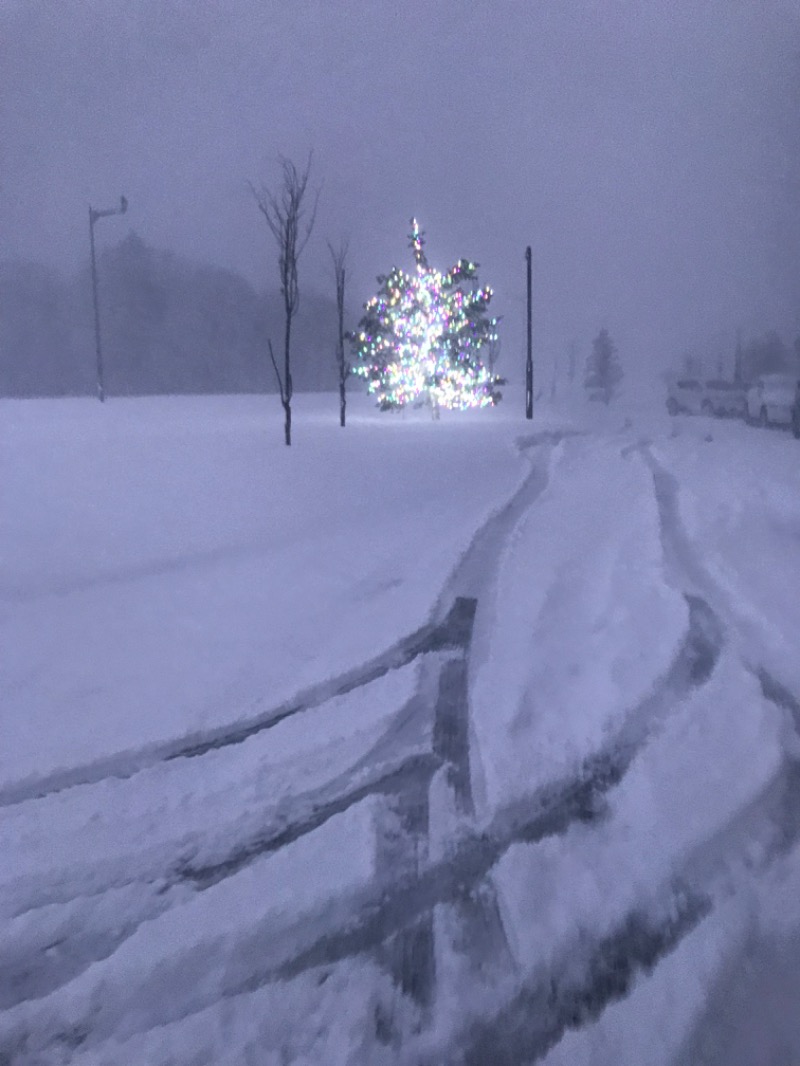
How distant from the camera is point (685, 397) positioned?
39188 mm

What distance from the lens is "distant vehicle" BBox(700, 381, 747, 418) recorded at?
34531 millimetres

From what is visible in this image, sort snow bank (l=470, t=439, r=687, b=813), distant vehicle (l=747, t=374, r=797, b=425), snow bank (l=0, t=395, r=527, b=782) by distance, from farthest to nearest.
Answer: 1. distant vehicle (l=747, t=374, r=797, b=425)
2. snow bank (l=0, t=395, r=527, b=782)
3. snow bank (l=470, t=439, r=687, b=813)

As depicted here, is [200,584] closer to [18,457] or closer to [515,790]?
[515,790]

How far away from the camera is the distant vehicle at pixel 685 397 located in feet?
125

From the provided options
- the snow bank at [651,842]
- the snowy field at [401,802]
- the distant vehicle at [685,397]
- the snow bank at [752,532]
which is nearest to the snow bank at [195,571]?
the snowy field at [401,802]

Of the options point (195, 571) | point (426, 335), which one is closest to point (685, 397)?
point (426, 335)

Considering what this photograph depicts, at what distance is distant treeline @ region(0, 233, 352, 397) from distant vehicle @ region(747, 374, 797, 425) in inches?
1606

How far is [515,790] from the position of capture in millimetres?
4145

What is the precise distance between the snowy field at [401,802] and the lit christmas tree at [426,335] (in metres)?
23.8

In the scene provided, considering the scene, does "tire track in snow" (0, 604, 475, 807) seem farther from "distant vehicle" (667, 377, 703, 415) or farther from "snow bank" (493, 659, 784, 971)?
"distant vehicle" (667, 377, 703, 415)

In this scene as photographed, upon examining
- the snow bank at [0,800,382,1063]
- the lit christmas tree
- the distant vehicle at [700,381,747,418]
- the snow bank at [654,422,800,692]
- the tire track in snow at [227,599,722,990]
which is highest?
the lit christmas tree

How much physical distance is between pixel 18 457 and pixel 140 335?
5748 centimetres

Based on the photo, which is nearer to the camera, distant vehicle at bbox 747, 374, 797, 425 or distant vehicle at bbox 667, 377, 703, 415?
distant vehicle at bbox 747, 374, 797, 425

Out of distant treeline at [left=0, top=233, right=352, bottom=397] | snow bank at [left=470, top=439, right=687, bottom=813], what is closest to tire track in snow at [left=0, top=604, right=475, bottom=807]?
snow bank at [left=470, top=439, right=687, bottom=813]
